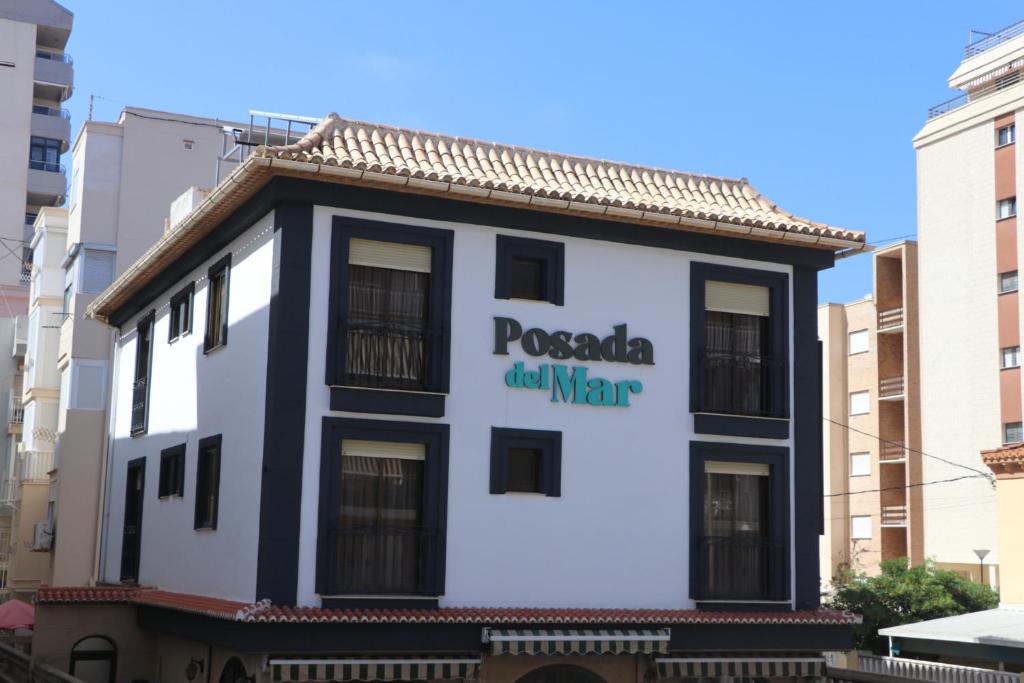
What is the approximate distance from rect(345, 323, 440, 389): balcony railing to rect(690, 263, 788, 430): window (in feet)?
14.9

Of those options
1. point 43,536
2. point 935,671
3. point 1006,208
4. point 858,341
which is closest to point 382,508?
point 935,671

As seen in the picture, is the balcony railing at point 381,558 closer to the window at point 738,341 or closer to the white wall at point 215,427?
the white wall at point 215,427

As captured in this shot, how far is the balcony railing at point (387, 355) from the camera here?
1970cm

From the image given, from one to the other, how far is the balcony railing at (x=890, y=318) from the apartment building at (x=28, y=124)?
118ft

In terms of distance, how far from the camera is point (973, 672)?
26.1 meters

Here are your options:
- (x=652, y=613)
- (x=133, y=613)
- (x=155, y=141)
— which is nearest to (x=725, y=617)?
(x=652, y=613)

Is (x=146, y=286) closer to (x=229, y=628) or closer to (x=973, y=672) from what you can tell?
(x=229, y=628)

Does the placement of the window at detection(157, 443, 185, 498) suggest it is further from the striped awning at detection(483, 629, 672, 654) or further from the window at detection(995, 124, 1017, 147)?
the window at detection(995, 124, 1017, 147)

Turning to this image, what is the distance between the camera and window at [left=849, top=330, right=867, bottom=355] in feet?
205

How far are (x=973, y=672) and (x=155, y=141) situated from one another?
979 inches

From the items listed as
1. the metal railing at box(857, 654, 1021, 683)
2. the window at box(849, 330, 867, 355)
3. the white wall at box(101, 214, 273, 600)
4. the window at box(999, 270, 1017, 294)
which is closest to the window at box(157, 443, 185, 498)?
the white wall at box(101, 214, 273, 600)

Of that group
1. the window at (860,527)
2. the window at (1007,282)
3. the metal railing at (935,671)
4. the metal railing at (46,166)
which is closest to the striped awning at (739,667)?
the metal railing at (935,671)

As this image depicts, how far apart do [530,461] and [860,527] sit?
43401 millimetres

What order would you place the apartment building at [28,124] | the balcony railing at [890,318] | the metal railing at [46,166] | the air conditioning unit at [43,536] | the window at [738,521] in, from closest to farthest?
the window at [738,521], the air conditioning unit at [43,536], the balcony railing at [890,318], the apartment building at [28,124], the metal railing at [46,166]
